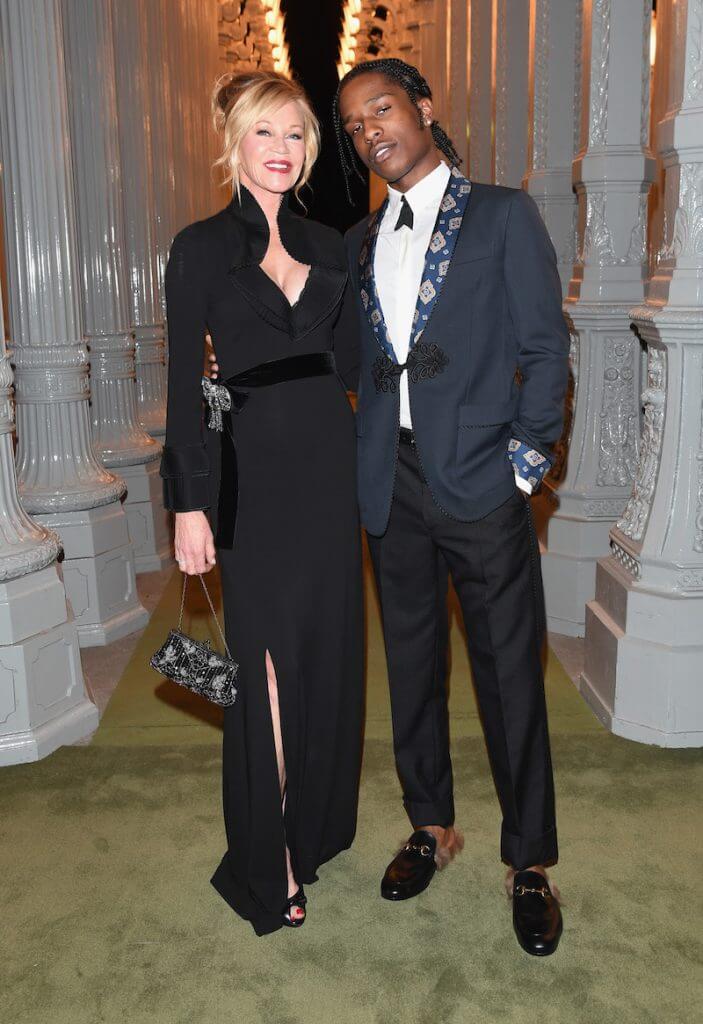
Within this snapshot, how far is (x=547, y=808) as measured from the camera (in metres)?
2.97

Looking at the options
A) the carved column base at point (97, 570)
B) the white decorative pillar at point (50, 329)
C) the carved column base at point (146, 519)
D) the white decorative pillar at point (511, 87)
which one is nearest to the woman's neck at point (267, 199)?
the white decorative pillar at point (50, 329)

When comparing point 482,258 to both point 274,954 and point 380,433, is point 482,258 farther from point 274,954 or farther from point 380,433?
point 274,954

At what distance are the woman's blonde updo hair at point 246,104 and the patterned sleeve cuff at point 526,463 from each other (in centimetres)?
91

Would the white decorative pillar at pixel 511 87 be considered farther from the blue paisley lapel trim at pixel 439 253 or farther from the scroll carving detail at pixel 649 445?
the blue paisley lapel trim at pixel 439 253

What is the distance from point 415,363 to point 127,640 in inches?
131

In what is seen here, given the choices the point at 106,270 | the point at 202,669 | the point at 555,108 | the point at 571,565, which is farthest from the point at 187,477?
the point at 555,108

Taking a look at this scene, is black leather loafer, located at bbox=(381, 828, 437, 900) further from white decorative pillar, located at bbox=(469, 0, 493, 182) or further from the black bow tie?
white decorative pillar, located at bbox=(469, 0, 493, 182)

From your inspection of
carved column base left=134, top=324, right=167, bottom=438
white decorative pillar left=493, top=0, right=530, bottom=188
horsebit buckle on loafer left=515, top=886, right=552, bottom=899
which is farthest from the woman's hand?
white decorative pillar left=493, top=0, right=530, bottom=188

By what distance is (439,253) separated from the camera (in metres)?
2.75

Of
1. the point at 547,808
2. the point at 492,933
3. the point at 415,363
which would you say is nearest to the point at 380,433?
the point at 415,363

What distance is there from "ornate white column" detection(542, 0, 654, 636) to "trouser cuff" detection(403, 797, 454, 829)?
2.43 meters

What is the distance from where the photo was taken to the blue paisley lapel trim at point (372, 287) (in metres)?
2.84

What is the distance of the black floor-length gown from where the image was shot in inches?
108

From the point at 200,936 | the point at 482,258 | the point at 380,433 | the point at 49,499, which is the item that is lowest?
the point at 200,936
